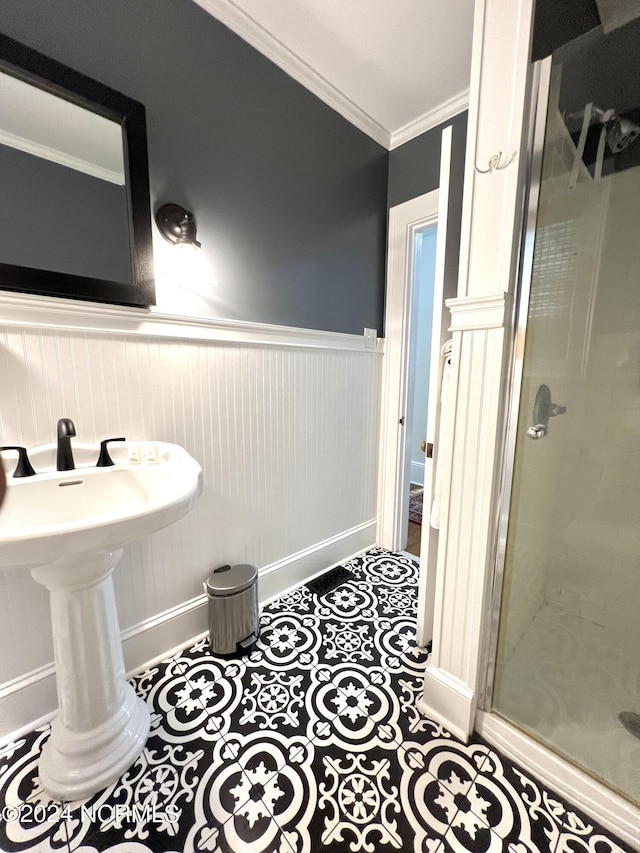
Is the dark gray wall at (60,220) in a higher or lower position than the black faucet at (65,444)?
higher

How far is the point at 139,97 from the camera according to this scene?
1.12m

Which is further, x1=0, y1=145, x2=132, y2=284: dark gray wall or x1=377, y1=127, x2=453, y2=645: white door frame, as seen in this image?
x1=377, y1=127, x2=453, y2=645: white door frame

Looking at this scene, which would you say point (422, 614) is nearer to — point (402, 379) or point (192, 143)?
point (402, 379)

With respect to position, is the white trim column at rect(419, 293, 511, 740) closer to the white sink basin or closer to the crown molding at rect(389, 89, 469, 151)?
the white sink basin

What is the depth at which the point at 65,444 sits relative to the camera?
1.02 meters

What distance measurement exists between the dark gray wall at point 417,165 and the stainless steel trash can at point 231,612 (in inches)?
80.7

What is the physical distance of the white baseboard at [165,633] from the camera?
1.08 metres

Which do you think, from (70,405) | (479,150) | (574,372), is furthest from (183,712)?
(479,150)

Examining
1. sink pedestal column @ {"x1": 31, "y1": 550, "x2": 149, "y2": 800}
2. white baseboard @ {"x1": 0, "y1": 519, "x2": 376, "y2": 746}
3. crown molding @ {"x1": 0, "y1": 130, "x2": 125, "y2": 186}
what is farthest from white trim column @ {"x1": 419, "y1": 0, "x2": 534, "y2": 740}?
crown molding @ {"x1": 0, "y1": 130, "x2": 125, "y2": 186}

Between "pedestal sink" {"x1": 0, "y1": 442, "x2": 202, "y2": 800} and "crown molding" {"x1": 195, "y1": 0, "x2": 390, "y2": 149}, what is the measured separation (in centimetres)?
158

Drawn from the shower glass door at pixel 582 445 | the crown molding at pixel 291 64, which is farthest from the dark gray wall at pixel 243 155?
the shower glass door at pixel 582 445

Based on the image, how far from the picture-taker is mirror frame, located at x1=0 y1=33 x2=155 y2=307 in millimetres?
946

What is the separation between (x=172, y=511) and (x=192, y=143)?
1.29 meters

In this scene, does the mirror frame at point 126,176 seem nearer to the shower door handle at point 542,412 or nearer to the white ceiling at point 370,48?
the white ceiling at point 370,48
